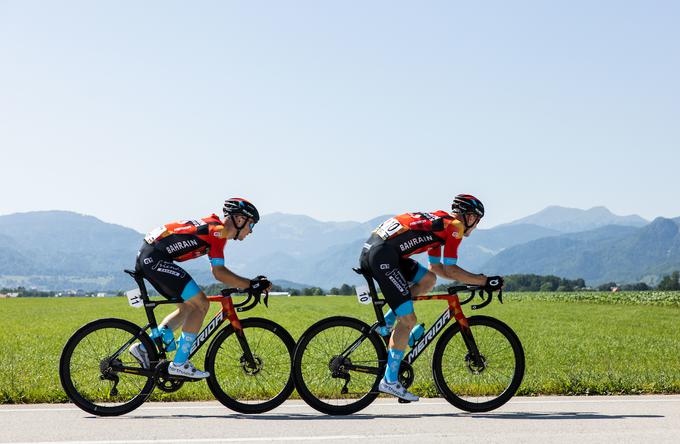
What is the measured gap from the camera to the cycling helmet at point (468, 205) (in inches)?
372

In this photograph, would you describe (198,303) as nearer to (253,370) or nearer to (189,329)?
(189,329)

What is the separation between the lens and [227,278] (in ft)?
29.9

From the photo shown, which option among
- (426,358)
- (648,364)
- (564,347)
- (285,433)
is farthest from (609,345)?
(285,433)

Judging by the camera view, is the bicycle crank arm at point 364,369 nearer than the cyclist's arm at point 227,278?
No

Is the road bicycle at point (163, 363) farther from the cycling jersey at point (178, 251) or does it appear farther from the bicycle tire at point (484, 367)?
the bicycle tire at point (484, 367)

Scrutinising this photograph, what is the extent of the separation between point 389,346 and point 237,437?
2113 millimetres

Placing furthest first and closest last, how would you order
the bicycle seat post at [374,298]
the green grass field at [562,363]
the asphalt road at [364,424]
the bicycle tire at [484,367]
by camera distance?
the green grass field at [562,363] < the bicycle tire at [484,367] < the bicycle seat post at [374,298] < the asphalt road at [364,424]

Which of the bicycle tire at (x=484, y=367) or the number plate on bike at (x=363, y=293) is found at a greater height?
the number plate on bike at (x=363, y=293)

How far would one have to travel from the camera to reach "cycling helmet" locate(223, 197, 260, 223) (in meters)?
9.23

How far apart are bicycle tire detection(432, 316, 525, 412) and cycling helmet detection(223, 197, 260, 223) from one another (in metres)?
2.55

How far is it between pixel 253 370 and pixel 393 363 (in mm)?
1569

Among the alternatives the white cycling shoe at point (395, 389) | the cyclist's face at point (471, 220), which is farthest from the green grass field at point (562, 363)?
the cyclist's face at point (471, 220)

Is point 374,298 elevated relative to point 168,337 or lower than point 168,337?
elevated

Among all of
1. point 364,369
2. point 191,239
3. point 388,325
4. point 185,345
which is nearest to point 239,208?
point 191,239
